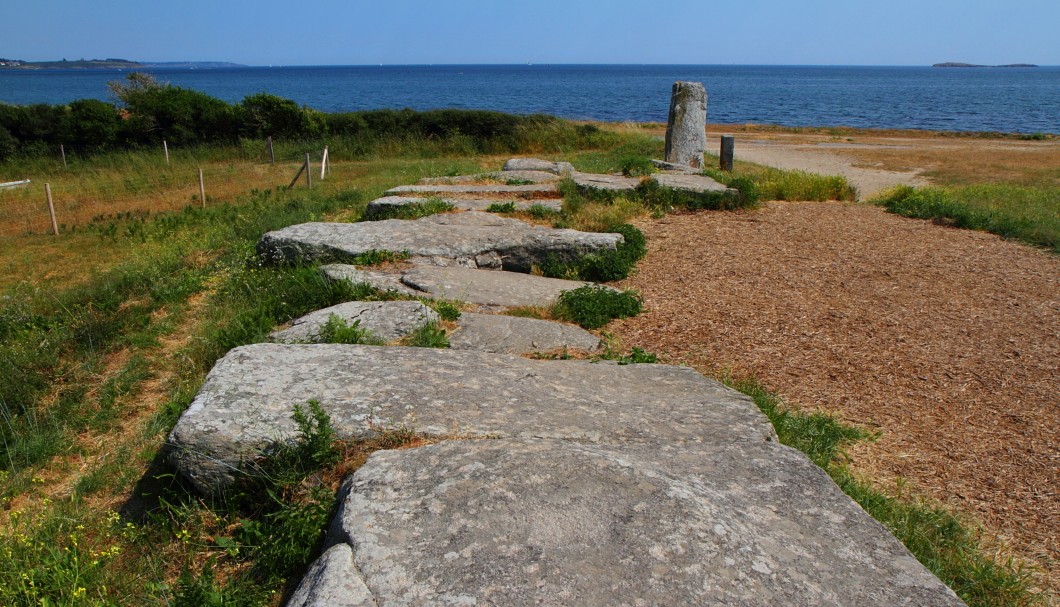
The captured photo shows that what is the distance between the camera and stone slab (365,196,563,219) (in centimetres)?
949

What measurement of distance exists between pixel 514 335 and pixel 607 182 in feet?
21.4

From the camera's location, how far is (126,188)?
1662cm

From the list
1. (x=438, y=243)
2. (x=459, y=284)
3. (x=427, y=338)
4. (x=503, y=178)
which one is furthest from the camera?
(x=503, y=178)

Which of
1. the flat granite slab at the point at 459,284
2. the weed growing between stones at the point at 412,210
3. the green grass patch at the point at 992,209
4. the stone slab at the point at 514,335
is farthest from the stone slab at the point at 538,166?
the stone slab at the point at 514,335

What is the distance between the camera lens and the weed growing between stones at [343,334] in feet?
15.4

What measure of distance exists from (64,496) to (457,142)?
18836 mm

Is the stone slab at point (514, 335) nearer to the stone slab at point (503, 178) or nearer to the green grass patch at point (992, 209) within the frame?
the green grass patch at point (992, 209)

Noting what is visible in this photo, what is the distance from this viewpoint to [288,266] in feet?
22.7

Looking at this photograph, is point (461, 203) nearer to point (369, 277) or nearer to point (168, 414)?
point (369, 277)

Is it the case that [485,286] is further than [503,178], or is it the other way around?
[503,178]

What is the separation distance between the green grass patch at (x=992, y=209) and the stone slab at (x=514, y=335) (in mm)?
6202

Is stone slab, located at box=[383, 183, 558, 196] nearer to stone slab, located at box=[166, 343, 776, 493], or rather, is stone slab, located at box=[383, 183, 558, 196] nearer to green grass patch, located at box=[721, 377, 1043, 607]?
stone slab, located at box=[166, 343, 776, 493]

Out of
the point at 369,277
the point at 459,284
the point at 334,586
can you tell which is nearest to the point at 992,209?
the point at 459,284

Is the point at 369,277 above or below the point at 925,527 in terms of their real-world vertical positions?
above
